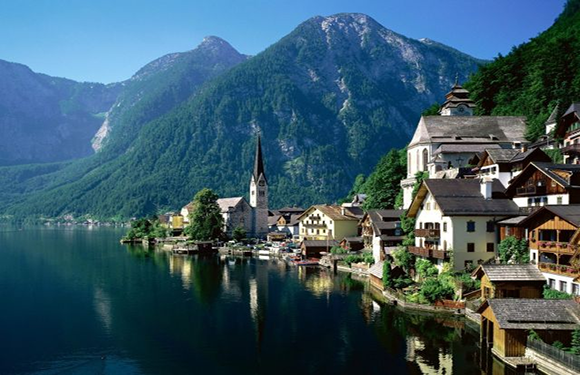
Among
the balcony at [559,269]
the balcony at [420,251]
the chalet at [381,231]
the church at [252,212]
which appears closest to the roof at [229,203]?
the church at [252,212]

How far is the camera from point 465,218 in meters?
52.7

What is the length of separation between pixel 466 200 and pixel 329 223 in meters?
61.5

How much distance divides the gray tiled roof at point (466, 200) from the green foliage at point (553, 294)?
11968mm

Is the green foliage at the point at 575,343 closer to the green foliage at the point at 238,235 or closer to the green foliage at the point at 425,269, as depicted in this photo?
the green foliage at the point at 425,269

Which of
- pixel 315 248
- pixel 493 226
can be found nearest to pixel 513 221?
pixel 493 226

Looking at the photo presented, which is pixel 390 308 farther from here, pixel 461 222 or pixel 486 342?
pixel 486 342

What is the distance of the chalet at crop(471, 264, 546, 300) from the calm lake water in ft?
14.6

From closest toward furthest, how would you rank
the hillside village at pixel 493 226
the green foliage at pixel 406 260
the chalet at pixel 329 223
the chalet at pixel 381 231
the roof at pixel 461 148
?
the hillside village at pixel 493 226 → the green foliage at pixel 406 260 → the chalet at pixel 381 231 → the roof at pixel 461 148 → the chalet at pixel 329 223

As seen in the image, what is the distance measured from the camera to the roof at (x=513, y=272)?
139 ft

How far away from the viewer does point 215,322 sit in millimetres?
50469

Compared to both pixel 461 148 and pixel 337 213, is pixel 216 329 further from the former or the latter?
pixel 337 213

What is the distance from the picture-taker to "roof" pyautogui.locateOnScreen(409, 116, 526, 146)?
82562mm

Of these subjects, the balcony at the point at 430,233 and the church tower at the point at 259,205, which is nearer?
the balcony at the point at 430,233

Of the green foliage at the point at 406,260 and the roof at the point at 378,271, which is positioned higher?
the green foliage at the point at 406,260
